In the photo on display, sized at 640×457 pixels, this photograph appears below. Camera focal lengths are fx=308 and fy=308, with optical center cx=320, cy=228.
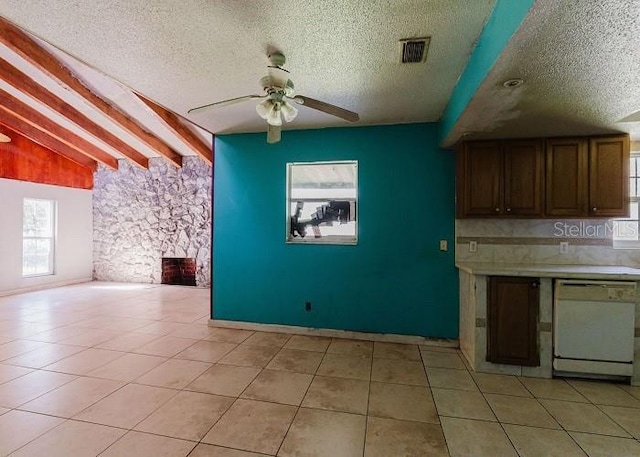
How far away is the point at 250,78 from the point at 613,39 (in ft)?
7.43

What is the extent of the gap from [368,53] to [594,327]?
2.89 m

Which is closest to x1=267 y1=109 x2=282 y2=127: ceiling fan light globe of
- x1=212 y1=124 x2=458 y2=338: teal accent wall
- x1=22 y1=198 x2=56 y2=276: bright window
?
x1=212 y1=124 x2=458 y2=338: teal accent wall

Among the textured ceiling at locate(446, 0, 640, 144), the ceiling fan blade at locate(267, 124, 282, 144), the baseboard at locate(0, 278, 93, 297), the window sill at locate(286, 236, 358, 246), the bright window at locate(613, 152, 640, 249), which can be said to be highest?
the textured ceiling at locate(446, 0, 640, 144)

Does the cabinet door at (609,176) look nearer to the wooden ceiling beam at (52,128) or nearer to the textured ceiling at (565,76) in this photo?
the textured ceiling at (565,76)

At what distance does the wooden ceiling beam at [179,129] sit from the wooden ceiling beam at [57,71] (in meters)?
0.83

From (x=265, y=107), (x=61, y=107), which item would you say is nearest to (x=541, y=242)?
(x=265, y=107)

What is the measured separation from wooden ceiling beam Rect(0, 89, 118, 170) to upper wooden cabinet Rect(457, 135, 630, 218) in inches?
269

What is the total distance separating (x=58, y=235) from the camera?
22.7ft

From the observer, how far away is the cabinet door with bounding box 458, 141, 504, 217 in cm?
310

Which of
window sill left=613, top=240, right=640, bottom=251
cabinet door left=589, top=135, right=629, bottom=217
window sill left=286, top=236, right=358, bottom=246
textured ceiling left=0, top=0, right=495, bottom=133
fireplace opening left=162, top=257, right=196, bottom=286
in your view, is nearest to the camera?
textured ceiling left=0, top=0, right=495, bottom=133

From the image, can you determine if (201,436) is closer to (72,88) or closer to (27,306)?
(72,88)

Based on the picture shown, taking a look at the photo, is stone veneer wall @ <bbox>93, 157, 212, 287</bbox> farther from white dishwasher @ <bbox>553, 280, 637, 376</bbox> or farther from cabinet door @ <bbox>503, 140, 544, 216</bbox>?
white dishwasher @ <bbox>553, 280, 637, 376</bbox>

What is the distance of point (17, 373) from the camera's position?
2.69m

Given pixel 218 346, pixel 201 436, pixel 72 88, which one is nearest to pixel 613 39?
pixel 201 436
